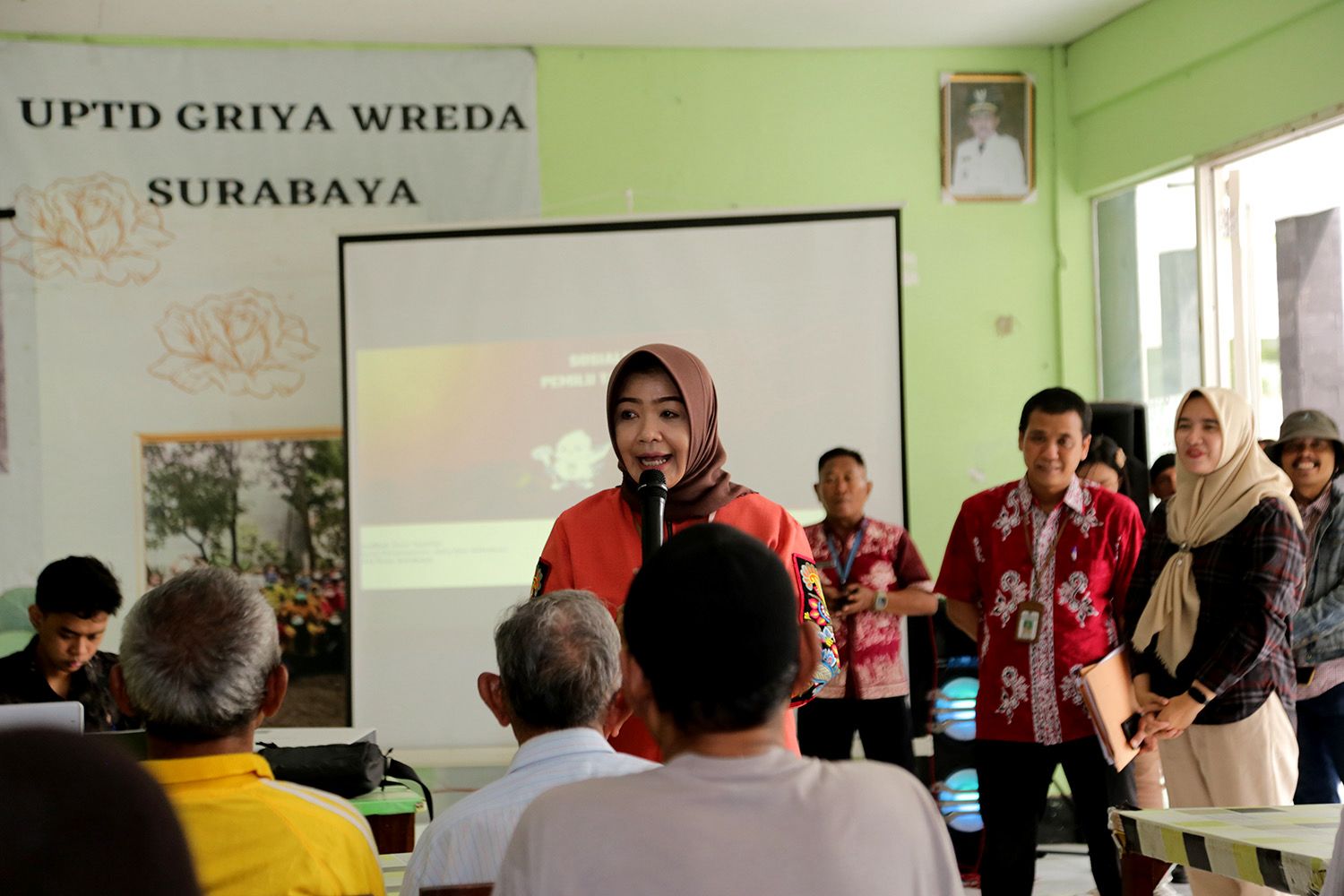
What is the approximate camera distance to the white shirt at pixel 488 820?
4.51ft

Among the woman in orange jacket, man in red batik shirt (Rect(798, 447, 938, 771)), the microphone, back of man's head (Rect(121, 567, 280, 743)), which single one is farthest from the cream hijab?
back of man's head (Rect(121, 567, 280, 743))

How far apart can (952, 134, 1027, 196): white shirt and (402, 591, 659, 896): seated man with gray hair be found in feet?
14.4

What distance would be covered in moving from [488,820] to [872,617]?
9.54 feet

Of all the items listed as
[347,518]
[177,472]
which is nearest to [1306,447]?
[347,518]

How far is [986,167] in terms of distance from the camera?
217 inches

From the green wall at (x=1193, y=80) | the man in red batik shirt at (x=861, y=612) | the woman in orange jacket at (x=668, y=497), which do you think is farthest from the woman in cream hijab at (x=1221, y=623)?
the green wall at (x=1193, y=80)

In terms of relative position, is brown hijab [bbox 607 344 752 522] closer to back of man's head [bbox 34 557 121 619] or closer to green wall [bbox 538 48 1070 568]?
back of man's head [bbox 34 557 121 619]

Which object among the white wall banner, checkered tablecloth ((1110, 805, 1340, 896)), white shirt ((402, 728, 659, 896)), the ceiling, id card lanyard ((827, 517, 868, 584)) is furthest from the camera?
the white wall banner

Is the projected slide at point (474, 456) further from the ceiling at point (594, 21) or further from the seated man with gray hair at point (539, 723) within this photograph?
the seated man with gray hair at point (539, 723)

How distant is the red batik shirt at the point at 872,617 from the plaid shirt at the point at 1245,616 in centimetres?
125

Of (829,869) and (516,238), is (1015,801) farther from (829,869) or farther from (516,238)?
(516,238)

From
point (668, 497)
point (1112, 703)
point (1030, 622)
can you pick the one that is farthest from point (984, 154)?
point (668, 497)

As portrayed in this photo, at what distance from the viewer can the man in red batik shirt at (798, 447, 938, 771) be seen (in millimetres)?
4113

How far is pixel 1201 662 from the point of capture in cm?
284
